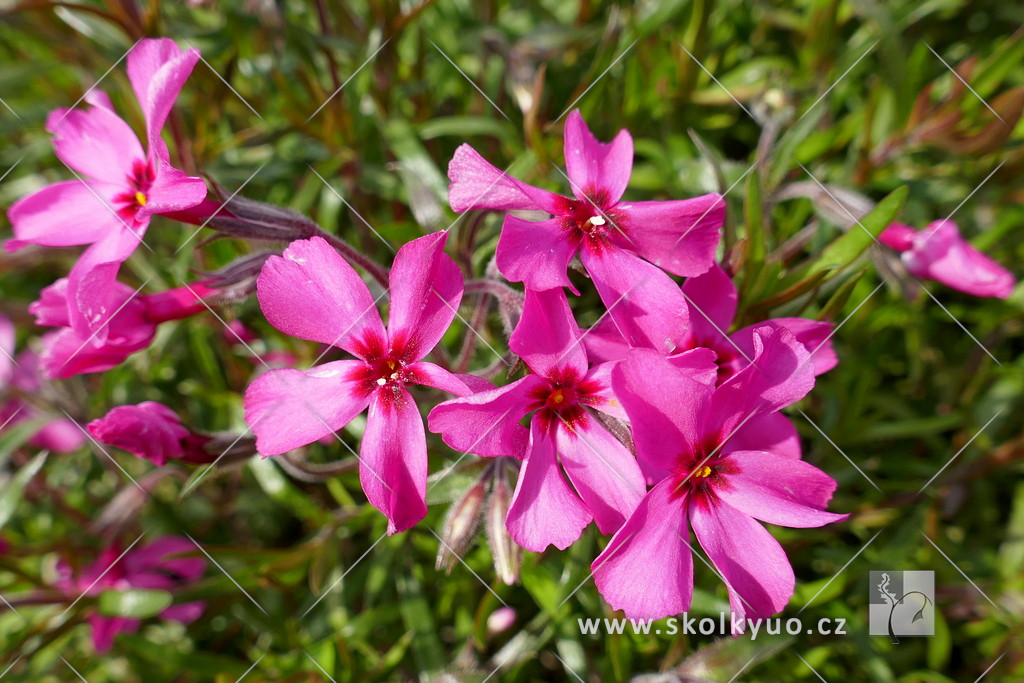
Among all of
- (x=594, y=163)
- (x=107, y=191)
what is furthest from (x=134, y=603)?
(x=594, y=163)

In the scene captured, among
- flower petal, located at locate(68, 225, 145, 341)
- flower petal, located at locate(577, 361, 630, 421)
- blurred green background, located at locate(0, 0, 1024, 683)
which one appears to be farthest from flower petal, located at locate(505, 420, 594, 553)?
flower petal, located at locate(68, 225, 145, 341)

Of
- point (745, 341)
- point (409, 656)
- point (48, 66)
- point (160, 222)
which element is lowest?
point (409, 656)

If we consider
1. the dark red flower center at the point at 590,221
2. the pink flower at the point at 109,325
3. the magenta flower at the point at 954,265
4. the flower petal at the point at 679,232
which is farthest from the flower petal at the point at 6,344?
the magenta flower at the point at 954,265

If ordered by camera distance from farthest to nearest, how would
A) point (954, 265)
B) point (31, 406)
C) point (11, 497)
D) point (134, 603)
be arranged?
1. point (31, 406)
2. point (11, 497)
3. point (134, 603)
4. point (954, 265)

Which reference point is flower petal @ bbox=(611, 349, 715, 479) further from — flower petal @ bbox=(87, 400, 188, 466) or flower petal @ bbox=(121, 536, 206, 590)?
flower petal @ bbox=(121, 536, 206, 590)

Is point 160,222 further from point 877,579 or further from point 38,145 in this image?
point 877,579

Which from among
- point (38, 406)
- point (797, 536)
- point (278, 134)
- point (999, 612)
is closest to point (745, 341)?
point (797, 536)

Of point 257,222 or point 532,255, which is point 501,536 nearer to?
point 532,255

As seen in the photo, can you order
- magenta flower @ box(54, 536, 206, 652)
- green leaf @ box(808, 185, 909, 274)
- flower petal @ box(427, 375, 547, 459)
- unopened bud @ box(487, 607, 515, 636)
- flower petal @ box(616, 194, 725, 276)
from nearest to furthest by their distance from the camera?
flower petal @ box(427, 375, 547, 459)
flower petal @ box(616, 194, 725, 276)
green leaf @ box(808, 185, 909, 274)
unopened bud @ box(487, 607, 515, 636)
magenta flower @ box(54, 536, 206, 652)
